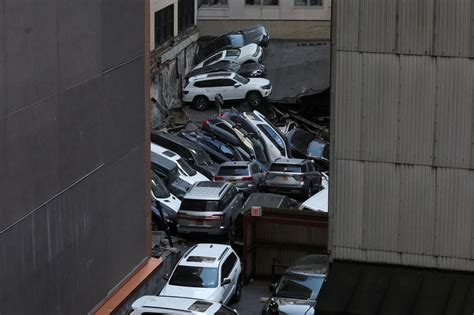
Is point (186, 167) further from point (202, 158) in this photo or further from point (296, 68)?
point (296, 68)

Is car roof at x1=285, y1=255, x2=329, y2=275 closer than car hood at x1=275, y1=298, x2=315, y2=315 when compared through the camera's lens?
No

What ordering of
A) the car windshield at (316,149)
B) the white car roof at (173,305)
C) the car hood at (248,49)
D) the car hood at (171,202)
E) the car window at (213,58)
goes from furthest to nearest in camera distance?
the car hood at (248,49)
the car window at (213,58)
the car windshield at (316,149)
the car hood at (171,202)
the white car roof at (173,305)

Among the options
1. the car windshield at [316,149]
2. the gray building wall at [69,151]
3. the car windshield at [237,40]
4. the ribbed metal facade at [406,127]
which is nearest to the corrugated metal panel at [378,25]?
the ribbed metal facade at [406,127]

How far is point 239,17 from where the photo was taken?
49500 mm

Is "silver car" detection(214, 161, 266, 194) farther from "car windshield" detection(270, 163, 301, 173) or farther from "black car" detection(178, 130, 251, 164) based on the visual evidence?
"black car" detection(178, 130, 251, 164)

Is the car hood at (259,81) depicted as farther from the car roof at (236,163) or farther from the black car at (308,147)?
the car roof at (236,163)

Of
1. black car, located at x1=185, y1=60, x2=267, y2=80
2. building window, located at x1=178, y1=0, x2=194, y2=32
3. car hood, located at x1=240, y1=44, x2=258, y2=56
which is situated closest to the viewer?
black car, located at x1=185, y1=60, x2=267, y2=80

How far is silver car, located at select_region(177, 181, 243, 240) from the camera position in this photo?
2700 cm

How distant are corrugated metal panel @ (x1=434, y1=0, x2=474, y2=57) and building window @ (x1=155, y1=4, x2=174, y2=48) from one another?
28.6m

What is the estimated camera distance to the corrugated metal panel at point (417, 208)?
13.2 metres

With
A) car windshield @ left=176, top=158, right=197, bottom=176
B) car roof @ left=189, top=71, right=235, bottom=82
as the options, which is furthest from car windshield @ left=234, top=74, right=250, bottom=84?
car windshield @ left=176, top=158, right=197, bottom=176

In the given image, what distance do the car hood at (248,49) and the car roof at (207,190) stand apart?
16942mm

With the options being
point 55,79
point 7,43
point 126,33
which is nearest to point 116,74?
point 126,33

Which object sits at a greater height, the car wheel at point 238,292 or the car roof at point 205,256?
the car roof at point 205,256
